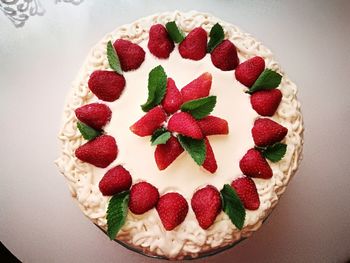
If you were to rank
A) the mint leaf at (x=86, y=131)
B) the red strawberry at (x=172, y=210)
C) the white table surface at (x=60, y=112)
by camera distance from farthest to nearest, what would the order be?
the white table surface at (x=60, y=112) < the mint leaf at (x=86, y=131) < the red strawberry at (x=172, y=210)

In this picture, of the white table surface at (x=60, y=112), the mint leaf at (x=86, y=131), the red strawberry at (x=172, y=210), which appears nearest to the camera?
the red strawberry at (x=172, y=210)

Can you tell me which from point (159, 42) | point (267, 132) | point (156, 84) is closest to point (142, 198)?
point (156, 84)

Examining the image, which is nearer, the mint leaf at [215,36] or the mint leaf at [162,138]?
the mint leaf at [162,138]

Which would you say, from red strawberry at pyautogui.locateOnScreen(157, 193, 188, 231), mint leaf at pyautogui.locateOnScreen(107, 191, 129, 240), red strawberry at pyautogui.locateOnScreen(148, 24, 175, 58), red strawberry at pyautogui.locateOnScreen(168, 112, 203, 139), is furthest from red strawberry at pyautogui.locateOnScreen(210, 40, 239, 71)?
mint leaf at pyautogui.locateOnScreen(107, 191, 129, 240)

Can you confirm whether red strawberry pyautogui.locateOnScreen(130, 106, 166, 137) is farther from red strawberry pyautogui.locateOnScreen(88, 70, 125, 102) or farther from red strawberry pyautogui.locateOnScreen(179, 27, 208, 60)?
red strawberry pyautogui.locateOnScreen(179, 27, 208, 60)

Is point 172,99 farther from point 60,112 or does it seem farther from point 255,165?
point 60,112

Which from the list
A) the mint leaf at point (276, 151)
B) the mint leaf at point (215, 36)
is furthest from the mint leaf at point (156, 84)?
the mint leaf at point (276, 151)

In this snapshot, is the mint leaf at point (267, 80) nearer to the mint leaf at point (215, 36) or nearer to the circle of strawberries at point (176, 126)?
the circle of strawberries at point (176, 126)
